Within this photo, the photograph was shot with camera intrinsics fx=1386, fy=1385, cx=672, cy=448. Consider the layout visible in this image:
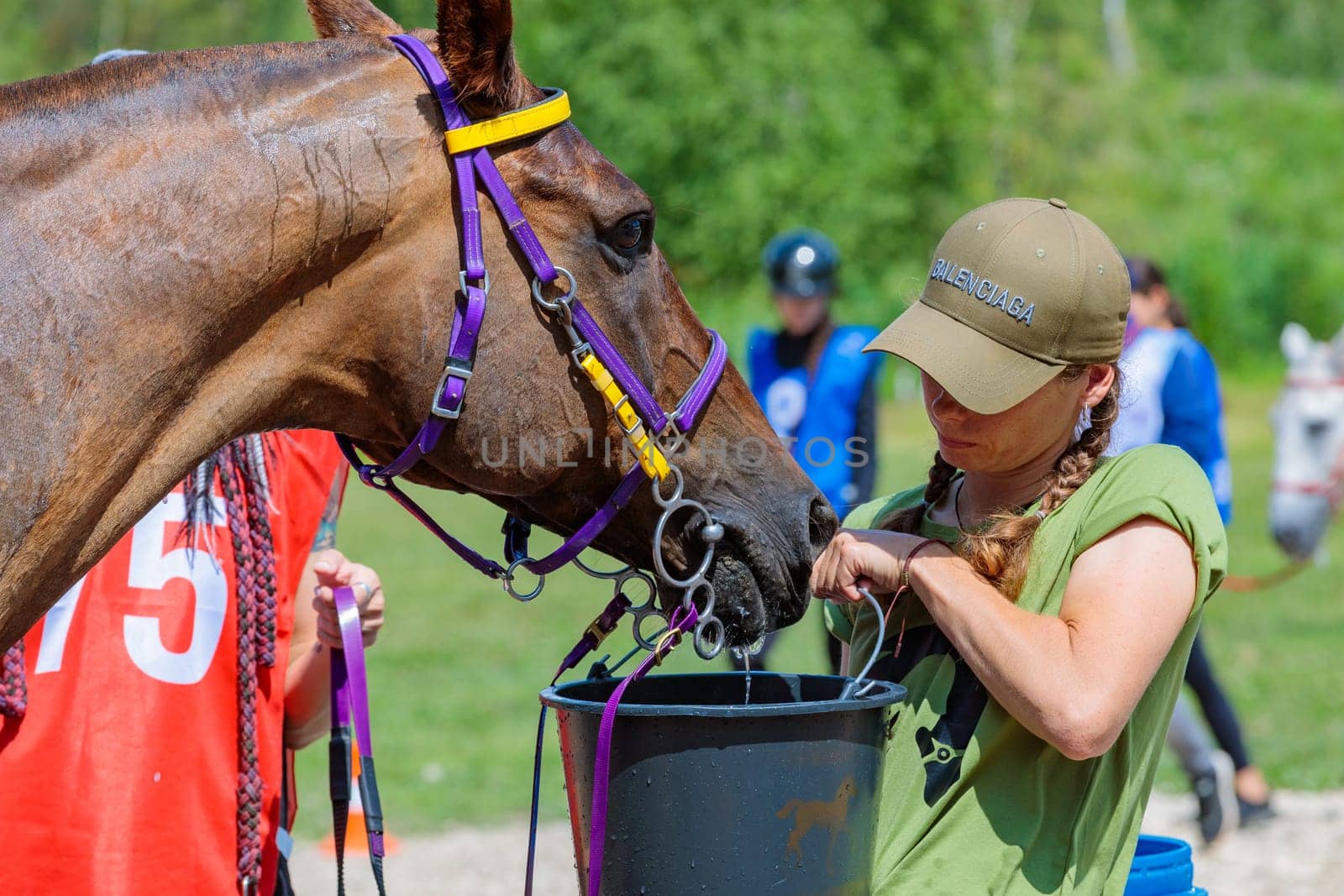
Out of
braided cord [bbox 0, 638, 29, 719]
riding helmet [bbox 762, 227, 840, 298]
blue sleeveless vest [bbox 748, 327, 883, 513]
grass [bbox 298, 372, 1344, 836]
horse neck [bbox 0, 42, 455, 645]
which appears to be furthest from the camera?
riding helmet [bbox 762, 227, 840, 298]

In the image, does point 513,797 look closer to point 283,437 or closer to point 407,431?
point 283,437

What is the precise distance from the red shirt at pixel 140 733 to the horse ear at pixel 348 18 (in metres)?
0.84

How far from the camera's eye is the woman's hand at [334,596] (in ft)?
8.48

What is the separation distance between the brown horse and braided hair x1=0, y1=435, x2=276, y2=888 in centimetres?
39

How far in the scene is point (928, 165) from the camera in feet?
112

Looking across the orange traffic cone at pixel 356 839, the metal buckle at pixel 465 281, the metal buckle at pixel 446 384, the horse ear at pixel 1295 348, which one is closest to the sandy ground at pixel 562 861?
the orange traffic cone at pixel 356 839

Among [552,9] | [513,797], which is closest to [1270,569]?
[513,797]

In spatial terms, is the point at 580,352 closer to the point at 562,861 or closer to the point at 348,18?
the point at 348,18

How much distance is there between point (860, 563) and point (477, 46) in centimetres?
99

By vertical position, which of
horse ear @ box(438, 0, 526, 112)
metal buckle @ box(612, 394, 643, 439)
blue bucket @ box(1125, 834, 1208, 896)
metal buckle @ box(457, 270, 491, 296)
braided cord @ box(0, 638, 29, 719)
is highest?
horse ear @ box(438, 0, 526, 112)

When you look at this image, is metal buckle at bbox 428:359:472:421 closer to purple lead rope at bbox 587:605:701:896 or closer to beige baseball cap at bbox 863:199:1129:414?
purple lead rope at bbox 587:605:701:896

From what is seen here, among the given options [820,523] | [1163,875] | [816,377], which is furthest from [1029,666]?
[816,377]

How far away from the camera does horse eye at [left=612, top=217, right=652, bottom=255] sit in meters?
2.22

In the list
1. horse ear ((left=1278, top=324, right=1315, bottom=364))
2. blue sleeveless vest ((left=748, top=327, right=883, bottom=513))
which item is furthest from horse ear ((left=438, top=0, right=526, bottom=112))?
horse ear ((left=1278, top=324, right=1315, bottom=364))
